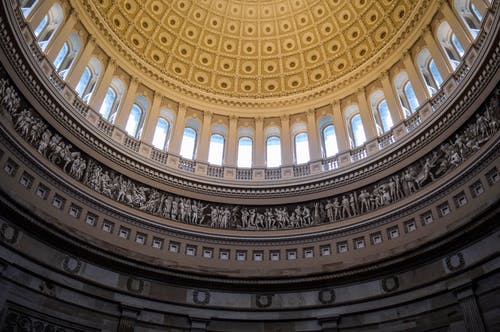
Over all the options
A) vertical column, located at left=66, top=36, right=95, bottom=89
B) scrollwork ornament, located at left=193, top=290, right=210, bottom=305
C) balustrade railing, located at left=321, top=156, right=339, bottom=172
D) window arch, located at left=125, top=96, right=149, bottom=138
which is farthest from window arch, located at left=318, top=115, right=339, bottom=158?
vertical column, located at left=66, top=36, right=95, bottom=89

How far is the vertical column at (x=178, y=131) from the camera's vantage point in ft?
95.1

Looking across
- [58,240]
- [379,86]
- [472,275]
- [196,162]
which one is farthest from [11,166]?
[379,86]

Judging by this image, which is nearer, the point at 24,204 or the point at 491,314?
the point at 491,314

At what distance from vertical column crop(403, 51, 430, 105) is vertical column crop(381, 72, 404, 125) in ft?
4.63

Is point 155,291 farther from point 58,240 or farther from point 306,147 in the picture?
point 306,147

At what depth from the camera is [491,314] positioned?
16.8m

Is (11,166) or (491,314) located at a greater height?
(11,166)

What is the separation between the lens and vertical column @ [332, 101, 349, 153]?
2846 centimetres

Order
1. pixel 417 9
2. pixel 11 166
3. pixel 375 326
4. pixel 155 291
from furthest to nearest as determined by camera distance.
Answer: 1. pixel 417 9
2. pixel 155 291
3. pixel 375 326
4. pixel 11 166

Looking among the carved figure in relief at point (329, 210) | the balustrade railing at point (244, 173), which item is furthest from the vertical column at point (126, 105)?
the carved figure in relief at point (329, 210)

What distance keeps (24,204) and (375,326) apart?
16992 millimetres

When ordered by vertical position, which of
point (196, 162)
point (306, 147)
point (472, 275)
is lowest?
point (472, 275)

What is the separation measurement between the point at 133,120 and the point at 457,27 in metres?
20.9

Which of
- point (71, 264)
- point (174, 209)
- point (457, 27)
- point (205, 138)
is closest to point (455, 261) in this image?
point (457, 27)
